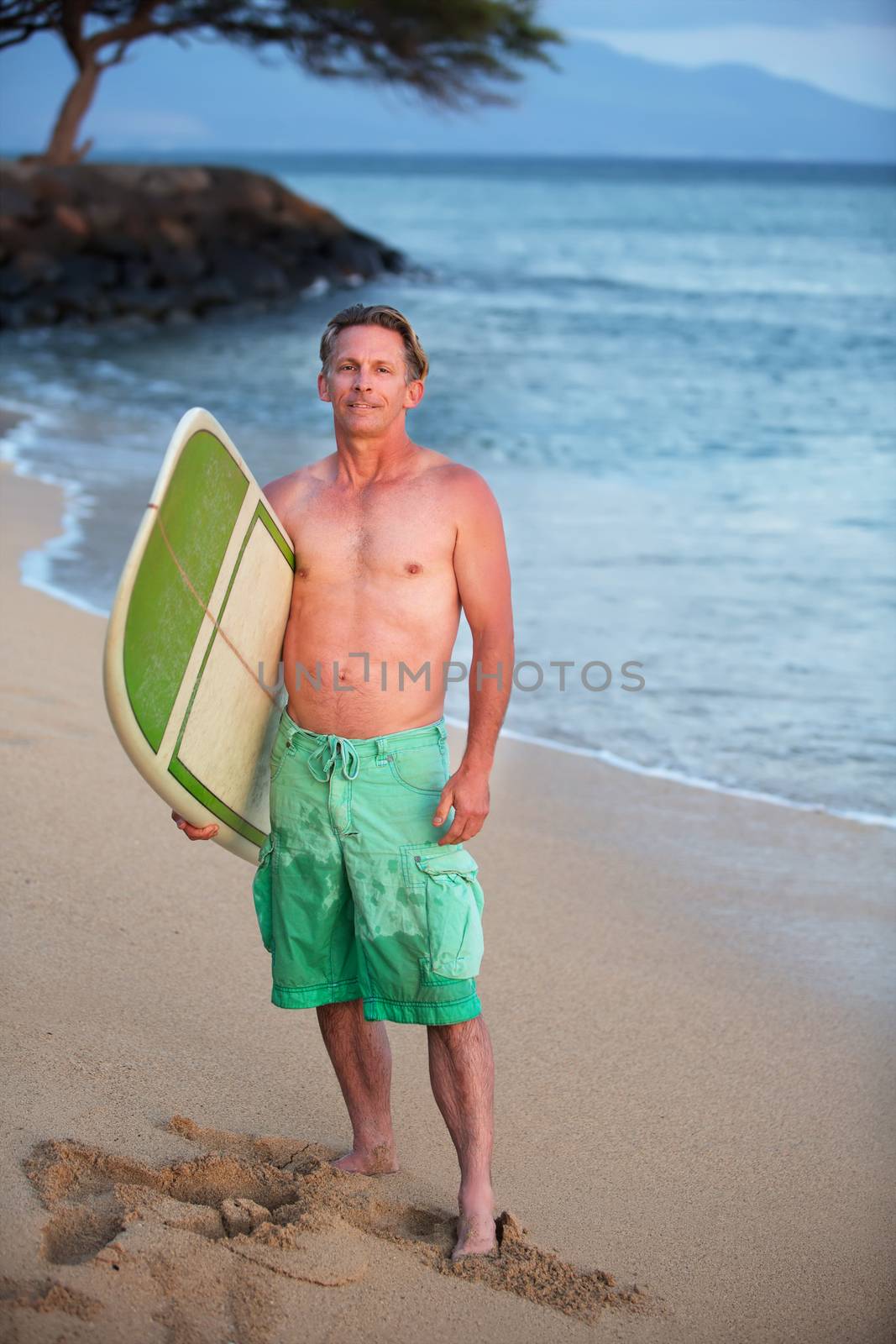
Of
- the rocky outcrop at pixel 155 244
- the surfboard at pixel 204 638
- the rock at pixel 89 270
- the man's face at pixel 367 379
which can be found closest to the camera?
the surfboard at pixel 204 638

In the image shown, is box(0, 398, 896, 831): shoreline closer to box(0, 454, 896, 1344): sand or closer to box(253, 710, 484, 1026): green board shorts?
box(0, 454, 896, 1344): sand

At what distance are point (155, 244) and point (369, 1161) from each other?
23.4m

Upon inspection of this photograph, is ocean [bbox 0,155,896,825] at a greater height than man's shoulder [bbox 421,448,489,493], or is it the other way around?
ocean [bbox 0,155,896,825]

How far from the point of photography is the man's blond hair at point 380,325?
270 centimetres

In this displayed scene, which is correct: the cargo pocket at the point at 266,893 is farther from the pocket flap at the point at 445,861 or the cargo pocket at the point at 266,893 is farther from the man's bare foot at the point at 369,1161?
the man's bare foot at the point at 369,1161

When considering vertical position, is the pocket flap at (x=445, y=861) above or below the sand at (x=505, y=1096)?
above

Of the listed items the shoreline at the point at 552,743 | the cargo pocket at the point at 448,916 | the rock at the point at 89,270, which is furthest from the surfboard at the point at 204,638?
the rock at the point at 89,270

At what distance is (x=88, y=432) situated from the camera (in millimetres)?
12148

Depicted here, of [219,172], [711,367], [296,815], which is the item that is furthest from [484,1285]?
[219,172]

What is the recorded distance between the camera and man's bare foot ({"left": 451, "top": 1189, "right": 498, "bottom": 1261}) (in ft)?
8.20

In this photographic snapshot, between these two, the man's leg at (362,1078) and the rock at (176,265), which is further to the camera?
the rock at (176,265)

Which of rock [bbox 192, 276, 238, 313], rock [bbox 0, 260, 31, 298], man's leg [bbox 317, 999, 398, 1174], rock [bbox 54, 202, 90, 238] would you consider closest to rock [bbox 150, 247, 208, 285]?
rock [bbox 192, 276, 238, 313]

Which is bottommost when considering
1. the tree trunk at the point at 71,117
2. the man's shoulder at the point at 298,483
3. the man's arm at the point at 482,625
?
the man's arm at the point at 482,625

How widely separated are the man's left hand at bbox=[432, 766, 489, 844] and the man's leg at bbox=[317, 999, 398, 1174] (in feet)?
1.40
